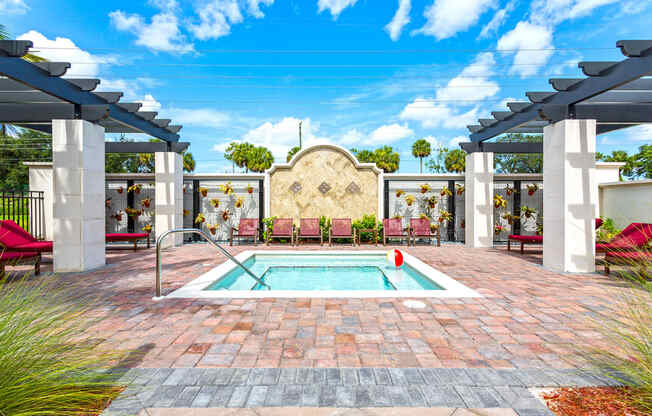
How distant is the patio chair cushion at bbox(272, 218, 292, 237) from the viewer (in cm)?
1136

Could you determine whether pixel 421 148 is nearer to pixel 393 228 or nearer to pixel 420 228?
pixel 420 228

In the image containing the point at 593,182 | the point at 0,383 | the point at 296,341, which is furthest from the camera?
the point at 593,182

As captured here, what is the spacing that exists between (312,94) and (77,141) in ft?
67.5

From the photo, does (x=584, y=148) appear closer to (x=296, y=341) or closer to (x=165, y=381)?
(x=296, y=341)

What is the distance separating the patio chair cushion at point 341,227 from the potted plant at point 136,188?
304 inches

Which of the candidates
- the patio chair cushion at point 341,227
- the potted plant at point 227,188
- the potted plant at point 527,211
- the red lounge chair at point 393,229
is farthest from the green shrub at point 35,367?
the potted plant at point 527,211

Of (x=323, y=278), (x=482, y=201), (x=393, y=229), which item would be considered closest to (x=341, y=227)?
(x=393, y=229)

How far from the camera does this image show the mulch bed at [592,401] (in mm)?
2145

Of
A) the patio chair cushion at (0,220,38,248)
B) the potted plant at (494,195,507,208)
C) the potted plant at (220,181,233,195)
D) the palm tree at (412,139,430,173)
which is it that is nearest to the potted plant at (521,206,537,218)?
the potted plant at (494,195,507,208)

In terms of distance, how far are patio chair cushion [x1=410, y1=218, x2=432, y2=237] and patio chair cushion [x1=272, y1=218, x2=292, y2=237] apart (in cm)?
445

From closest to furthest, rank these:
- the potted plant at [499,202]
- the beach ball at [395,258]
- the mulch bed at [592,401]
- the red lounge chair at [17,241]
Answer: the mulch bed at [592,401] < the red lounge chair at [17,241] < the beach ball at [395,258] < the potted plant at [499,202]

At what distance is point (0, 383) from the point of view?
1.70 m

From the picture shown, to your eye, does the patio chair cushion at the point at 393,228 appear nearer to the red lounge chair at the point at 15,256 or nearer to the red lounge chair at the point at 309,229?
the red lounge chair at the point at 309,229

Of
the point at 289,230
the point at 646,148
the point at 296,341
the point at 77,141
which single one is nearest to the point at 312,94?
the point at 289,230
